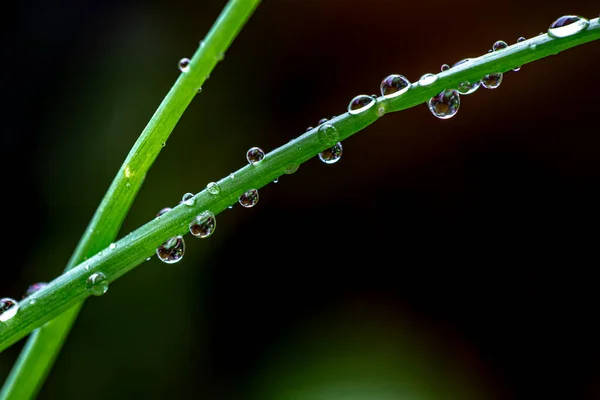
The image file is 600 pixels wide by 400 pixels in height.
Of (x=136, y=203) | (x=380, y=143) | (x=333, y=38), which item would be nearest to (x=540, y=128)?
(x=380, y=143)

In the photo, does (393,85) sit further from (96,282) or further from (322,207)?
(322,207)

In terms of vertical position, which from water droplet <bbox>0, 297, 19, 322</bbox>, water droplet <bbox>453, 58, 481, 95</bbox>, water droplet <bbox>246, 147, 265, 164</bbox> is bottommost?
water droplet <bbox>0, 297, 19, 322</bbox>

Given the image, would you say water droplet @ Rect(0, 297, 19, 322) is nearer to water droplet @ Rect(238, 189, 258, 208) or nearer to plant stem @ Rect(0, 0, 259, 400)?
plant stem @ Rect(0, 0, 259, 400)

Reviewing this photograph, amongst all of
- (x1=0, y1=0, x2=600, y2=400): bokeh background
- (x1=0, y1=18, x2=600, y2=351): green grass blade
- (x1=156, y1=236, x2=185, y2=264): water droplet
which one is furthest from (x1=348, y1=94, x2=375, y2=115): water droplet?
(x1=0, y1=0, x2=600, y2=400): bokeh background

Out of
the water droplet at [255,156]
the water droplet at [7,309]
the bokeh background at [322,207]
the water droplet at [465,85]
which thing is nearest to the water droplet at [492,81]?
the water droplet at [465,85]

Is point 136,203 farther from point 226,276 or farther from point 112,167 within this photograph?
point 226,276

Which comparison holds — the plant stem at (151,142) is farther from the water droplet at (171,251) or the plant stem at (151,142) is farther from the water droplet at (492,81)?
the water droplet at (492,81)

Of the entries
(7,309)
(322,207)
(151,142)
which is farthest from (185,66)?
(322,207)
